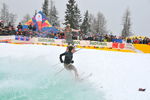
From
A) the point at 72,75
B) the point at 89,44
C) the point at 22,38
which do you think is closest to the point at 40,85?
the point at 72,75

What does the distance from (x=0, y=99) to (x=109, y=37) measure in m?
18.1

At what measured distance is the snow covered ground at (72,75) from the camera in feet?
25.1

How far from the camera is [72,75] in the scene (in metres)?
9.97

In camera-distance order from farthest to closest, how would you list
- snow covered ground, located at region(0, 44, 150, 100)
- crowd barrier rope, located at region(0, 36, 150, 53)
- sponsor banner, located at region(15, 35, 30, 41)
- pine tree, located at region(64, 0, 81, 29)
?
1. pine tree, located at region(64, 0, 81, 29)
2. crowd barrier rope, located at region(0, 36, 150, 53)
3. sponsor banner, located at region(15, 35, 30, 41)
4. snow covered ground, located at region(0, 44, 150, 100)

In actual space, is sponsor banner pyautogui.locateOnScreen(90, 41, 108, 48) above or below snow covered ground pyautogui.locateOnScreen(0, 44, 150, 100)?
above

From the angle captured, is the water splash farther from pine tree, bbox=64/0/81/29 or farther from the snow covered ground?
pine tree, bbox=64/0/81/29

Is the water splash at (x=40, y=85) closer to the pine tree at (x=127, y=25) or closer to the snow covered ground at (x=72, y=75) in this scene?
the snow covered ground at (x=72, y=75)

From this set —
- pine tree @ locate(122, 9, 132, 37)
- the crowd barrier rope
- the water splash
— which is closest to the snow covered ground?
the water splash

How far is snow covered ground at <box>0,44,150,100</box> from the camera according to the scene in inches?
301

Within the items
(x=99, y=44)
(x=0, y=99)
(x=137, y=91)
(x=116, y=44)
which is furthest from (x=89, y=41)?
(x=0, y=99)

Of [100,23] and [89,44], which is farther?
[100,23]

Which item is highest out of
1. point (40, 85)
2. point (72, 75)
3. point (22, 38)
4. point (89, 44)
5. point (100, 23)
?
point (100, 23)

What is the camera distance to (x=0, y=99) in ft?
21.9

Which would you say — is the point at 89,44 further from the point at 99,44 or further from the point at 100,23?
the point at 100,23
